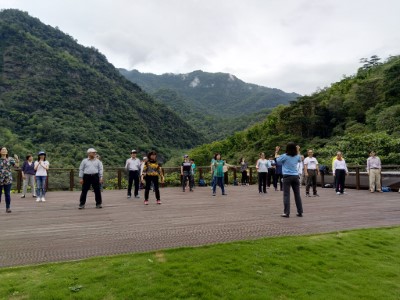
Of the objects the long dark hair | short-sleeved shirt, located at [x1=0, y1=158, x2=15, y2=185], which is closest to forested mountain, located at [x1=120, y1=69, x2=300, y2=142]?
the long dark hair

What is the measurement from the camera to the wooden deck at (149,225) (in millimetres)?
5004

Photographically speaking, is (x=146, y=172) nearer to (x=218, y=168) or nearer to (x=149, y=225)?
(x=149, y=225)

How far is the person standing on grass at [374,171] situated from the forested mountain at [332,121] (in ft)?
49.4

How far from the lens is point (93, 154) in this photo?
9.04 m

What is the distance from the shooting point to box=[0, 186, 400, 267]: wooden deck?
500 centimetres

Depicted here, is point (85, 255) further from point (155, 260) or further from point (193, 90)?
point (193, 90)

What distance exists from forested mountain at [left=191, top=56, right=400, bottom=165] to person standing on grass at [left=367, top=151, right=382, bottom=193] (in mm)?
15067

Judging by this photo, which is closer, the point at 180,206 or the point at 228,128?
the point at 180,206

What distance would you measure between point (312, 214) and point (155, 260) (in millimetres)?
4755

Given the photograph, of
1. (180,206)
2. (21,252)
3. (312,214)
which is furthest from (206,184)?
(21,252)

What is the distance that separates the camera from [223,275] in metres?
4.06

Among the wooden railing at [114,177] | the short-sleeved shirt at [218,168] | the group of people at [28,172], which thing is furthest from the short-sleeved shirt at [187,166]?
the group of people at [28,172]

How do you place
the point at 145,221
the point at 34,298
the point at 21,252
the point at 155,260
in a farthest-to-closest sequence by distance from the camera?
1. the point at 145,221
2. the point at 21,252
3. the point at 155,260
4. the point at 34,298

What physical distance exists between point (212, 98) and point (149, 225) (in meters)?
156
